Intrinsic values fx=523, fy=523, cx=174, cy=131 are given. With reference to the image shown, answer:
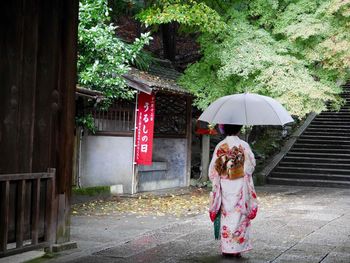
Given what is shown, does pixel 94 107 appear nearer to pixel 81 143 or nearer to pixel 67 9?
pixel 81 143

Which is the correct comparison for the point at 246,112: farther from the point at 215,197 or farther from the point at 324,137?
the point at 324,137

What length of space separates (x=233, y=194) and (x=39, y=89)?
9.82 feet

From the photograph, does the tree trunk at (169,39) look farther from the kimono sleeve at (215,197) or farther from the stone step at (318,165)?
the kimono sleeve at (215,197)

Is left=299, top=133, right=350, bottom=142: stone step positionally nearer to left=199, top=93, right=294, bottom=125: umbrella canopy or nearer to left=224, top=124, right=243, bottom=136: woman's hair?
left=199, top=93, right=294, bottom=125: umbrella canopy

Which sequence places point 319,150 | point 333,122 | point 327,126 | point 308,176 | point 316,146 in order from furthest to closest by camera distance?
point 333,122, point 327,126, point 316,146, point 319,150, point 308,176

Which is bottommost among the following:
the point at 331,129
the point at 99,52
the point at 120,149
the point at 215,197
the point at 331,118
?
the point at 215,197

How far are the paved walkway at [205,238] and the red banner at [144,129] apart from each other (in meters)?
3.90

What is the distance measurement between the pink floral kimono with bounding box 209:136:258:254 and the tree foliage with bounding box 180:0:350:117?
23.9ft

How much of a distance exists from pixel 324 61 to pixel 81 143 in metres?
7.28

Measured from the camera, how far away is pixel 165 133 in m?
17.2

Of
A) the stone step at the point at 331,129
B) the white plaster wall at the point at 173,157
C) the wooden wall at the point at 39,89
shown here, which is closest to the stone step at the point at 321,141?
the stone step at the point at 331,129

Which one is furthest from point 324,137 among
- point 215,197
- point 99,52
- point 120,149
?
point 215,197

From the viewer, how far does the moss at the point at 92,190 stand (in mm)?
13164

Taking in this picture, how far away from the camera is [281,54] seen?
15.0 metres
